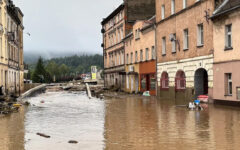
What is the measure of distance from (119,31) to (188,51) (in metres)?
26.2

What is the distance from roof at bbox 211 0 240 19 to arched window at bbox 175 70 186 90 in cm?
706

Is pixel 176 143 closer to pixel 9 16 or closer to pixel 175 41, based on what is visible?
pixel 175 41

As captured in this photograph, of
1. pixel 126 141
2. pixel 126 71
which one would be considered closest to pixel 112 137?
pixel 126 141

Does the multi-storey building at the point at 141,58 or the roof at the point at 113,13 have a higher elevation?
the roof at the point at 113,13

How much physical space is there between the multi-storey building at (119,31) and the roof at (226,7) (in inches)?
982

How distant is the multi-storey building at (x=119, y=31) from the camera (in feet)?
158

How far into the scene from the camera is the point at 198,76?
85.9 ft

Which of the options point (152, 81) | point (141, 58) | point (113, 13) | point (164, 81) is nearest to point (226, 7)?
point (164, 81)

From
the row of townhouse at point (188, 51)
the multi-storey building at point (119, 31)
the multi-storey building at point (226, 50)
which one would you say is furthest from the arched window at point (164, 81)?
the multi-storey building at point (119, 31)

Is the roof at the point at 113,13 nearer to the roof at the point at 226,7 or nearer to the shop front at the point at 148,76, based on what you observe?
the shop front at the point at 148,76

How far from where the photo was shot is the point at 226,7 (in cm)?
2198

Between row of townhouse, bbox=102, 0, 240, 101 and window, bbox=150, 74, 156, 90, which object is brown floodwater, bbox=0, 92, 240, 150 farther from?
window, bbox=150, 74, 156, 90

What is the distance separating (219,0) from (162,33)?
971cm

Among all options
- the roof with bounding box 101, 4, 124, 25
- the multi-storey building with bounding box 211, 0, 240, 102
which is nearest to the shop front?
the roof with bounding box 101, 4, 124, 25
